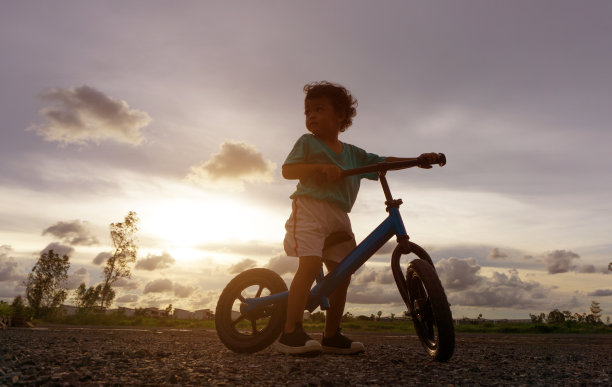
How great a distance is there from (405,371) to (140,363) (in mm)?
2207

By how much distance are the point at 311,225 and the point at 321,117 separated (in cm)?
129

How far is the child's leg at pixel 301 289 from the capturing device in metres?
4.52

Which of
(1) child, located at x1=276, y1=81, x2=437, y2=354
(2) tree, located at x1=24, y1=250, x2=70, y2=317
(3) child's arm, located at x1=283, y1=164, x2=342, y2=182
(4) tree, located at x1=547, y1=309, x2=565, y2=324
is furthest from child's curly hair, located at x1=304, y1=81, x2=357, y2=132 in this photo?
(2) tree, located at x1=24, y1=250, x2=70, y2=317

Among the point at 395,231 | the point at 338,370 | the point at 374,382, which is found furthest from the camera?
the point at 395,231

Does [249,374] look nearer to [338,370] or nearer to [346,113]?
[338,370]

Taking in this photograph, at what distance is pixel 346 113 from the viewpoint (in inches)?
217

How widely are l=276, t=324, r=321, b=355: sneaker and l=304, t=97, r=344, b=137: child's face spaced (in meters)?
2.16

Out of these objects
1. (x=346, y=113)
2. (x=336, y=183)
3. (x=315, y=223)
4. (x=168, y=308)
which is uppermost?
(x=346, y=113)

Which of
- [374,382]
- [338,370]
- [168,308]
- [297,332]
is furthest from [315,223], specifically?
[168,308]

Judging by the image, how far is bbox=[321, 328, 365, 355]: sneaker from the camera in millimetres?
4905

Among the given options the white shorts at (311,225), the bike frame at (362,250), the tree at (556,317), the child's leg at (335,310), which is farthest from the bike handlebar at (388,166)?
the tree at (556,317)

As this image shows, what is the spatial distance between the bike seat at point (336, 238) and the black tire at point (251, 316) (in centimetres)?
80

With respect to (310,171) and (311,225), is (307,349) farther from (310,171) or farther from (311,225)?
(310,171)

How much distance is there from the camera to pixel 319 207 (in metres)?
4.68
